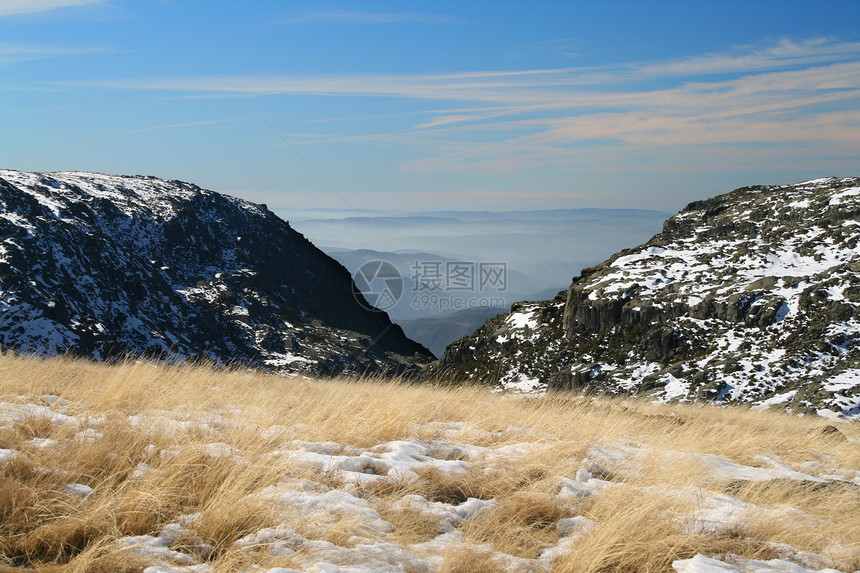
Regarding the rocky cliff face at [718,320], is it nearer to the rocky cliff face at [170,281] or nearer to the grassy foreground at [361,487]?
the grassy foreground at [361,487]

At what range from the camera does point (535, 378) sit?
1929 inches

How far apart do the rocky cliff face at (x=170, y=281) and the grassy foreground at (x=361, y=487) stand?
73.0 meters

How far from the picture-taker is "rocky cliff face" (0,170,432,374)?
3221 inches

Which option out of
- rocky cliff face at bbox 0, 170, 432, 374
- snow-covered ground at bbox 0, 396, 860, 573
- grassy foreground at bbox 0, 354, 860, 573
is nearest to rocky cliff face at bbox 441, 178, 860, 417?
grassy foreground at bbox 0, 354, 860, 573

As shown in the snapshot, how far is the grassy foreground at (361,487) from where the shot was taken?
3.91 metres

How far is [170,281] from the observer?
119188 mm

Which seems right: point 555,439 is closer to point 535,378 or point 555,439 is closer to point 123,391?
point 123,391

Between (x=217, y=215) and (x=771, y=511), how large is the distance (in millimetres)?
159213

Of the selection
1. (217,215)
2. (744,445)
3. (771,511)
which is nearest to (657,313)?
(744,445)

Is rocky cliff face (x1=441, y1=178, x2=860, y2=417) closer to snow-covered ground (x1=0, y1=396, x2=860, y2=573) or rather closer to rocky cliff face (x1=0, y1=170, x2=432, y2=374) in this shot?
snow-covered ground (x1=0, y1=396, x2=860, y2=573)

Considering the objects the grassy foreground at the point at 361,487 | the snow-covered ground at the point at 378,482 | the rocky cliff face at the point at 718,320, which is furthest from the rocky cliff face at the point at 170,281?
the snow-covered ground at the point at 378,482

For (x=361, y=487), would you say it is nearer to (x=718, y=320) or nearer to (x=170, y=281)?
(x=718, y=320)

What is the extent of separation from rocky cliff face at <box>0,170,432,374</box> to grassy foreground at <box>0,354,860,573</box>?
7301 cm

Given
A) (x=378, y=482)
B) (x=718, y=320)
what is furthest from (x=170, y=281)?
(x=378, y=482)
